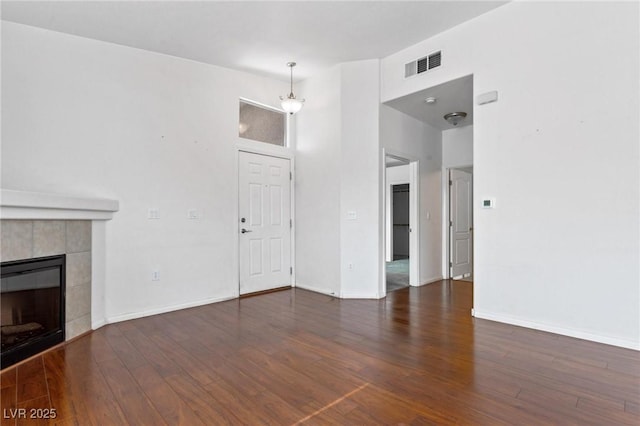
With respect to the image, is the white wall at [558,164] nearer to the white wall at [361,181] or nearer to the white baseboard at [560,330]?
the white baseboard at [560,330]

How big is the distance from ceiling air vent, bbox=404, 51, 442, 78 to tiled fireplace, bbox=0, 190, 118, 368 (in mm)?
3947

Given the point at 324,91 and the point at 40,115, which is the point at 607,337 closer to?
the point at 324,91

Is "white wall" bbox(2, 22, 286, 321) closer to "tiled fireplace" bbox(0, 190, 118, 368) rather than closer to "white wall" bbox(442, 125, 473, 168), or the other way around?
"tiled fireplace" bbox(0, 190, 118, 368)

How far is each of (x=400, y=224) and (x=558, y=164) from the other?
7.24 meters

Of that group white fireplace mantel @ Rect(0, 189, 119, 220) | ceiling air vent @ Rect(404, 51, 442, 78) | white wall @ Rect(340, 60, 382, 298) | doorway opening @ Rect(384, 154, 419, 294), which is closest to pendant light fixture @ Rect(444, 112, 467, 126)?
doorway opening @ Rect(384, 154, 419, 294)

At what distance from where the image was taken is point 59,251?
3.11 m

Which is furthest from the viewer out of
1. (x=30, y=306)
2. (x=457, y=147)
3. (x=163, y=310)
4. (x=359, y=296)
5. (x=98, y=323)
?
(x=457, y=147)

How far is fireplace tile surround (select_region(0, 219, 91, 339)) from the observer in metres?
2.74

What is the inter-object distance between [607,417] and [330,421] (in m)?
1.60

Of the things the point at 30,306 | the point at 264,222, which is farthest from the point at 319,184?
the point at 30,306

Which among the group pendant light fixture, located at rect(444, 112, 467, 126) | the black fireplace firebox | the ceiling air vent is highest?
the ceiling air vent

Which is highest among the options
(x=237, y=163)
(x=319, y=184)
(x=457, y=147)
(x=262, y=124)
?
(x=262, y=124)

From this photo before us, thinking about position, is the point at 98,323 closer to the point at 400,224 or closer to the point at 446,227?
the point at 446,227

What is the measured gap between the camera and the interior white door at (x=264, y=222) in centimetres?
486
